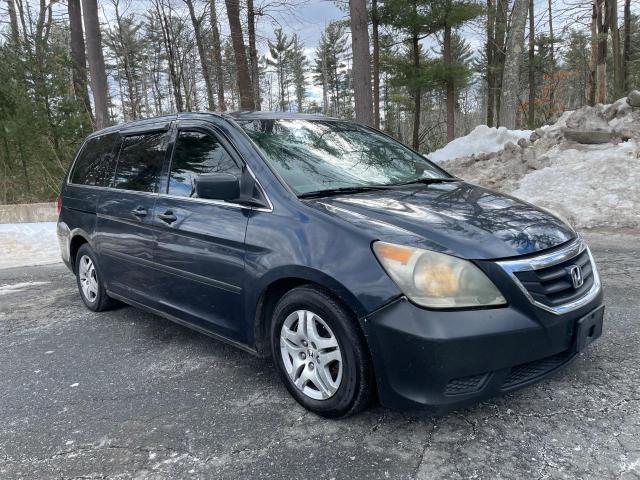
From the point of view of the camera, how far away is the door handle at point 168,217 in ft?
11.2

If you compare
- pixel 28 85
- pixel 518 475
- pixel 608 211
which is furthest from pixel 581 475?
pixel 28 85

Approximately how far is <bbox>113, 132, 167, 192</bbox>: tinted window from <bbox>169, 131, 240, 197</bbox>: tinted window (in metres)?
0.22

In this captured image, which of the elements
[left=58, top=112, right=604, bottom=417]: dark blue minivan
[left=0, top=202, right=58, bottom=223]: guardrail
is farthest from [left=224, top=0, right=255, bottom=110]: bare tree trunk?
[left=58, top=112, right=604, bottom=417]: dark blue minivan

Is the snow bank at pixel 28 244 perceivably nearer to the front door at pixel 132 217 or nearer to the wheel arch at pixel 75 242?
the wheel arch at pixel 75 242

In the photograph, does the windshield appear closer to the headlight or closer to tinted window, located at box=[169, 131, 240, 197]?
tinted window, located at box=[169, 131, 240, 197]

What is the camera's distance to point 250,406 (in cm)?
288

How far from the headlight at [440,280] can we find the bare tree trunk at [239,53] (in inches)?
534

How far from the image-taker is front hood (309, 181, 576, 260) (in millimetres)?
2381

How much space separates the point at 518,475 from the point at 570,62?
36467 millimetres

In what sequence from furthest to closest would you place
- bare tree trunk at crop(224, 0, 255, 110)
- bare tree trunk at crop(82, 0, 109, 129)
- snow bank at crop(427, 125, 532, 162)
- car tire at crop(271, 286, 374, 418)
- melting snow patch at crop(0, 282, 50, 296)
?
1. bare tree trunk at crop(224, 0, 255, 110)
2. bare tree trunk at crop(82, 0, 109, 129)
3. snow bank at crop(427, 125, 532, 162)
4. melting snow patch at crop(0, 282, 50, 296)
5. car tire at crop(271, 286, 374, 418)

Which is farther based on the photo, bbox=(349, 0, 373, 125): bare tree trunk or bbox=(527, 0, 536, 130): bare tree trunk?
bbox=(527, 0, 536, 130): bare tree trunk

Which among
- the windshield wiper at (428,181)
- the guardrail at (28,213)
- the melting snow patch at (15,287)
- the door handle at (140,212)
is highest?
the windshield wiper at (428,181)

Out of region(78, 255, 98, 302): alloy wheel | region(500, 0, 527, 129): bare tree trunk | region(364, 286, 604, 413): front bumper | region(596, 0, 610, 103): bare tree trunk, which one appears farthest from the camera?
region(596, 0, 610, 103): bare tree trunk

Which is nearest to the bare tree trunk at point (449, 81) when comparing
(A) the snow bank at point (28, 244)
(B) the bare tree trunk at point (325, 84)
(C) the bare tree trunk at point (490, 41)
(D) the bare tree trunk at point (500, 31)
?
(D) the bare tree trunk at point (500, 31)
